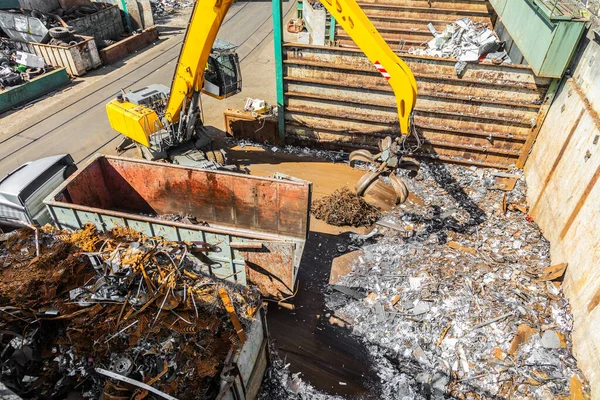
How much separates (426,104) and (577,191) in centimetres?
408

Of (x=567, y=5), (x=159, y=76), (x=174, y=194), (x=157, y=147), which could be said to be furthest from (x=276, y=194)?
(x=159, y=76)

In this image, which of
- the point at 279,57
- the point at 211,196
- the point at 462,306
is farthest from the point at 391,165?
the point at 279,57

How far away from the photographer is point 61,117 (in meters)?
13.1

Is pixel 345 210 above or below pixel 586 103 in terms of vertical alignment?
below

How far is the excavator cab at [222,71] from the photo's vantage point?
9.00 m

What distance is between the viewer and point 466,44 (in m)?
11.9

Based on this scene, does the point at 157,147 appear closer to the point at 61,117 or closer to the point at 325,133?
the point at 325,133

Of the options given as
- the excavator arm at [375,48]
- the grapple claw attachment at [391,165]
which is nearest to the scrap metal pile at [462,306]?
the grapple claw attachment at [391,165]

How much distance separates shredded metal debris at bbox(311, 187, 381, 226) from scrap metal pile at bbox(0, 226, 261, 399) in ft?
11.2

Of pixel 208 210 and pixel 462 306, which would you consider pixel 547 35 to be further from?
pixel 208 210

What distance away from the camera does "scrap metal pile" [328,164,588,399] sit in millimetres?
6020

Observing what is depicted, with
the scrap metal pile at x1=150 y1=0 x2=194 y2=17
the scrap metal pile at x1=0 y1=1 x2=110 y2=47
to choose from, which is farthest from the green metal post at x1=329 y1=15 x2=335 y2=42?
the scrap metal pile at x1=150 y1=0 x2=194 y2=17

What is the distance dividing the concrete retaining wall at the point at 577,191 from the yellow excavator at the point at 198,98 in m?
3.05

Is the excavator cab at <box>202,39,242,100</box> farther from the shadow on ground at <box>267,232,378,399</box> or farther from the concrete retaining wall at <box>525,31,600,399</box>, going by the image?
the concrete retaining wall at <box>525,31,600,399</box>
